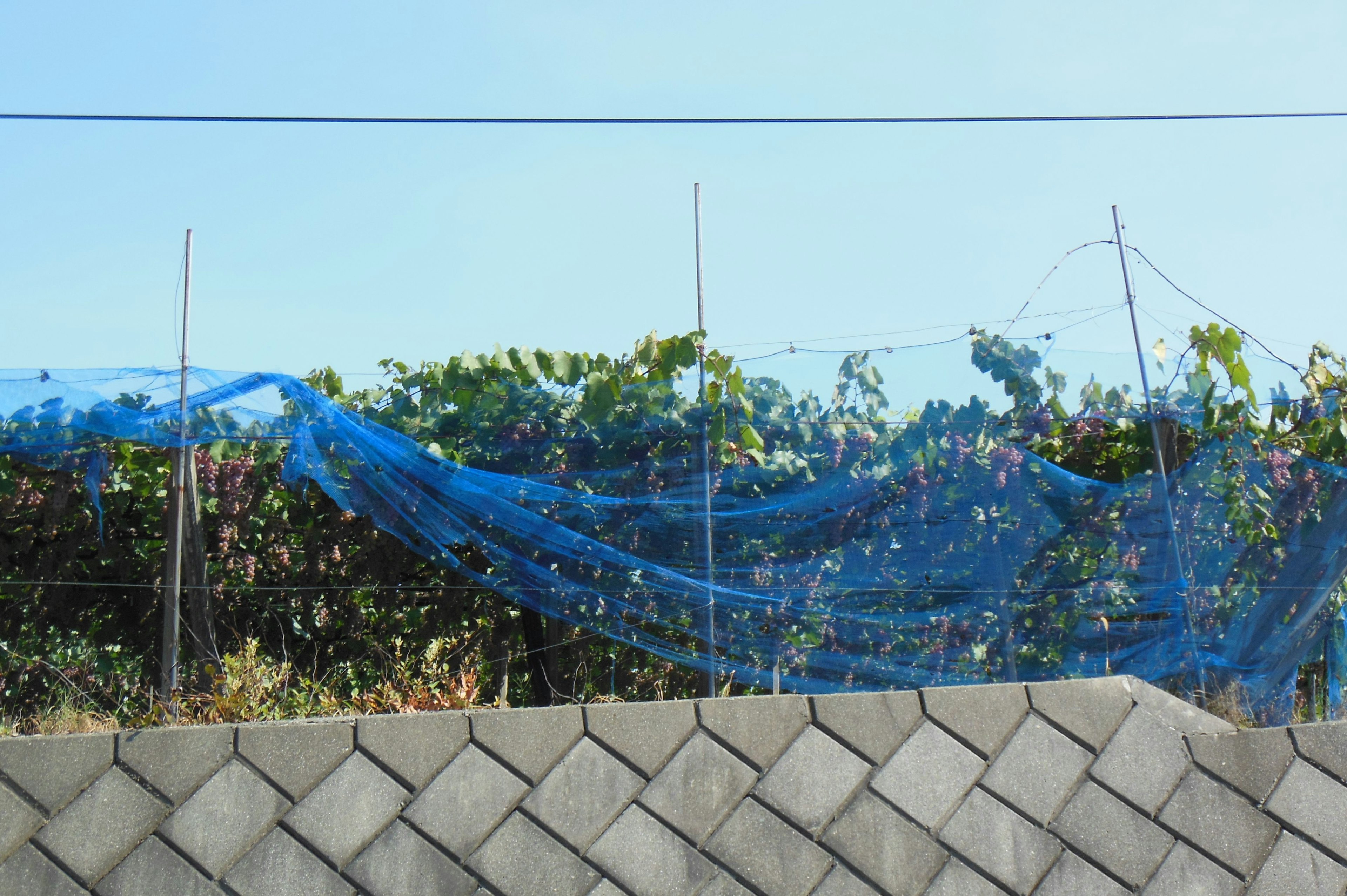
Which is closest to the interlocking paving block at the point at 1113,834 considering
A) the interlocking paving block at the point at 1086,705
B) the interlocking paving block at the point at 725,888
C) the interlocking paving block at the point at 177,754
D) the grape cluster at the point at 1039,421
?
the interlocking paving block at the point at 1086,705

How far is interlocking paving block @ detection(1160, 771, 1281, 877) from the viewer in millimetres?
3172

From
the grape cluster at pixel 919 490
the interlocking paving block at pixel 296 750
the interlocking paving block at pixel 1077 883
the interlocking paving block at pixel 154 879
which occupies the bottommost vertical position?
the interlocking paving block at pixel 1077 883

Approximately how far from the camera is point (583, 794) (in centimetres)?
300

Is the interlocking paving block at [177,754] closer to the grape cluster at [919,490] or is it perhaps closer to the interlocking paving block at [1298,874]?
the grape cluster at [919,490]

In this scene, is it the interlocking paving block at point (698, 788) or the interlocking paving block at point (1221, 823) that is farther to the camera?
the interlocking paving block at point (1221, 823)

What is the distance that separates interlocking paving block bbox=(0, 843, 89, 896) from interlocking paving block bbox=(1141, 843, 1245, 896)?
2843mm

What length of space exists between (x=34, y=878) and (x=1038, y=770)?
268 cm

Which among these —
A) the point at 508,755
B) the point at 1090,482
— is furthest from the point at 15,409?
the point at 1090,482

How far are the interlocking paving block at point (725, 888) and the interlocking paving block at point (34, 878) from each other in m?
1.58

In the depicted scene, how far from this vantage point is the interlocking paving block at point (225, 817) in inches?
113

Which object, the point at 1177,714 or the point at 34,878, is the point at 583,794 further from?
the point at 1177,714

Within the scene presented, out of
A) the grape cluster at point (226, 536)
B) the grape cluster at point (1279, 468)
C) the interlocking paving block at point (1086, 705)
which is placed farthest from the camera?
the grape cluster at point (1279, 468)

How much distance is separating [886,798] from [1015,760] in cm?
41

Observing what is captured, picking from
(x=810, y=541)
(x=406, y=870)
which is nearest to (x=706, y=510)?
(x=810, y=541)
